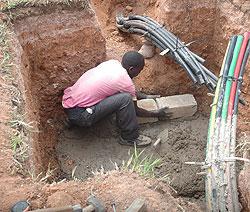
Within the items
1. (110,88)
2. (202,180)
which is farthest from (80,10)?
(202,180)

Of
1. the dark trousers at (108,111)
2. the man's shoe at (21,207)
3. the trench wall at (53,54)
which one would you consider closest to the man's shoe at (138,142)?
the dark trousers at (108,111)

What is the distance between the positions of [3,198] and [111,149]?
1.77 meters

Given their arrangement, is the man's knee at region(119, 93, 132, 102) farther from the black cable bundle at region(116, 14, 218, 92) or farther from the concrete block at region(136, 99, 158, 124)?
the black cable bundle at region(116, 14, 218, 92)

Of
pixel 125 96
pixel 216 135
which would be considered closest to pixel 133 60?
pixel 125 96

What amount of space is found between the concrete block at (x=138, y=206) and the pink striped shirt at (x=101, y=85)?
147 centimetres

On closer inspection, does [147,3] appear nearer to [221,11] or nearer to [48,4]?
[221,11]

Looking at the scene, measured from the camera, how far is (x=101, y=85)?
2.93 meters

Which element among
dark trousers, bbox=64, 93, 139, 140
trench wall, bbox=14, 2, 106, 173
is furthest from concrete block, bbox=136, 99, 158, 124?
trench wall, bbox=14, 2, 106, 173

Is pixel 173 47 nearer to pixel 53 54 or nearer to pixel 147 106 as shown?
pixel 147 106

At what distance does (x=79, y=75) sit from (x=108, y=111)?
750mm

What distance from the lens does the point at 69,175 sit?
2.94 m

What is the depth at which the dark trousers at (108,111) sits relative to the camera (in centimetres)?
299

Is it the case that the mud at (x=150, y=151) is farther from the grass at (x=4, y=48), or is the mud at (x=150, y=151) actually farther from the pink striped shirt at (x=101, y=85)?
the grass at (x=4, y=48)

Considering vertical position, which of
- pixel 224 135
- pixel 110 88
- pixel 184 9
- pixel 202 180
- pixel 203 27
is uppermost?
pixel 184 9
